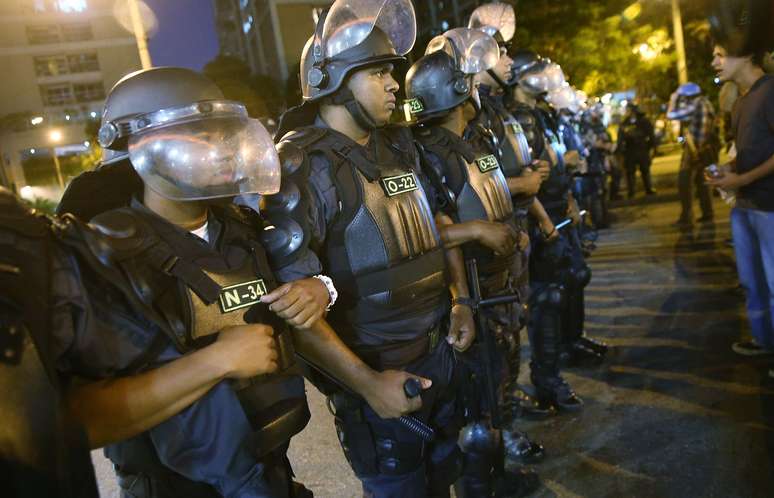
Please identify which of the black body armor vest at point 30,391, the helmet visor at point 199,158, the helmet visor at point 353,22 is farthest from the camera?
the helmet visor at point 353,22

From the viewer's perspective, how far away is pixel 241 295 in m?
1.62

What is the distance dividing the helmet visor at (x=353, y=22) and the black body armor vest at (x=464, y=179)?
0.64 meters

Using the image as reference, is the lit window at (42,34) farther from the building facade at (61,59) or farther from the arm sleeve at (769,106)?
the arm sleeve at (769,106)

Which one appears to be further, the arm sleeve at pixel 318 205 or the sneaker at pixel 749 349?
the sneaker at pixel 749 349

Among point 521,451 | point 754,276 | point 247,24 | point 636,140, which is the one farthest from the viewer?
point 247,24

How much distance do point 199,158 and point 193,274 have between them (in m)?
0.31

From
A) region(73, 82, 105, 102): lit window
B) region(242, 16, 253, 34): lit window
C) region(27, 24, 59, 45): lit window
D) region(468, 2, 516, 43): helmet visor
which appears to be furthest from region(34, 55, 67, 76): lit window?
region(468, 2, 516, 43): helmet visor

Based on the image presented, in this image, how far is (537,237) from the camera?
13.9 ft

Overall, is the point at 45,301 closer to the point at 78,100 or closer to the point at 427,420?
the point at 427,420

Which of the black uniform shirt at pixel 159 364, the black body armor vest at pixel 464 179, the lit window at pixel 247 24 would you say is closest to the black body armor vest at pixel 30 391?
the black uniform shirt at pixel 159 364

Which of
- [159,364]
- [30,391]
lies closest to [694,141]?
[159,364]

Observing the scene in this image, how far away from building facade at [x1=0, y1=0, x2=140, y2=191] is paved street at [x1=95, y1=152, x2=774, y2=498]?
48.9m

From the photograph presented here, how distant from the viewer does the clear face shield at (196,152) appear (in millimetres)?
1526

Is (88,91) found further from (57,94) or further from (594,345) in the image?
(594,345)
